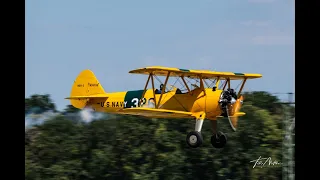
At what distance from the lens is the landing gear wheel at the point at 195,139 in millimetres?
8891

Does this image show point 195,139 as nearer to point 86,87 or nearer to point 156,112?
point 156,112

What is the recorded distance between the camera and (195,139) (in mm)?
8984

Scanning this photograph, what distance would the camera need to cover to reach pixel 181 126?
2248 cm

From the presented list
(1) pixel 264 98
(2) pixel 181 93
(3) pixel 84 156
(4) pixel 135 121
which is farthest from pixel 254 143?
(2) pixel 181 93

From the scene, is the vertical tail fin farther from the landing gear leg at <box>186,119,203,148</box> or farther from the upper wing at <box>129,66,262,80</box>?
the landing gear leg at <box>186,119,203,148</box>

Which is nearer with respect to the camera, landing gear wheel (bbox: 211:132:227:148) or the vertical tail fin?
landing gear wheel (bbox: 211:132:227:148)

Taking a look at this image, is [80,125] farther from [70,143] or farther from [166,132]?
[166,132]

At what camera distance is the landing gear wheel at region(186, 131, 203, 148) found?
889cm
